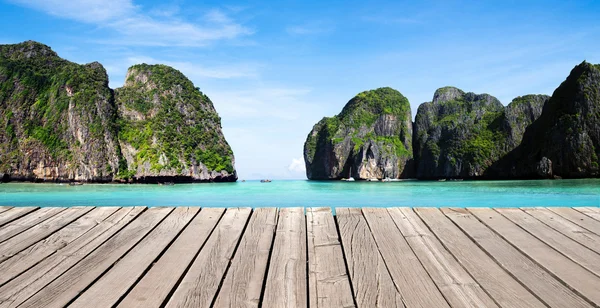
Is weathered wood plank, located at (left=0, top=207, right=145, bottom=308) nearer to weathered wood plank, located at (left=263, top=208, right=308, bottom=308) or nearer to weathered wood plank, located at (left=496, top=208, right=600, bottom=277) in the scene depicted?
weathered wood plank, located at (left=263, top=208, right=308, bottom=308)

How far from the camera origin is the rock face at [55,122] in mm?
80250

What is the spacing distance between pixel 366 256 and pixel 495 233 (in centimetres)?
102

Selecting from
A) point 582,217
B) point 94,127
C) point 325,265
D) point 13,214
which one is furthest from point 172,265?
point 94,127

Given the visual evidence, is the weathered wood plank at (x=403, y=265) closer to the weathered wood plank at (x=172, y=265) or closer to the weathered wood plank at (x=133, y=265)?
the weathered wood plank at (x=172, y=265)

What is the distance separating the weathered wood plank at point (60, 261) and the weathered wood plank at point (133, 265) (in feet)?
0.89

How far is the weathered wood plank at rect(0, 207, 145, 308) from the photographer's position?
2.05 m

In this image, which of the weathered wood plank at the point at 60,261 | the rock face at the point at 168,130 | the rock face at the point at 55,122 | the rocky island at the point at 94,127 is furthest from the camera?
the rock face at the point at 168,130

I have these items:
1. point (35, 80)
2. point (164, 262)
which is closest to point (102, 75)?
point (35, 80)

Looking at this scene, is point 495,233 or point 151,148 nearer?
point 495,233

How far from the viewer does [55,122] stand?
85250mm

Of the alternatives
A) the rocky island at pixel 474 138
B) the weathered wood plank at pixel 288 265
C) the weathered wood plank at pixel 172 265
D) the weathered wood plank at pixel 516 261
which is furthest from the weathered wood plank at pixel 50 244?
the rocky island at pixel 474 138

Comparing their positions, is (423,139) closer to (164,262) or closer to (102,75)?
(102,75)

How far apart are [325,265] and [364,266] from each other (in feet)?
0.69

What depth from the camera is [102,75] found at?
9250 centimetres
